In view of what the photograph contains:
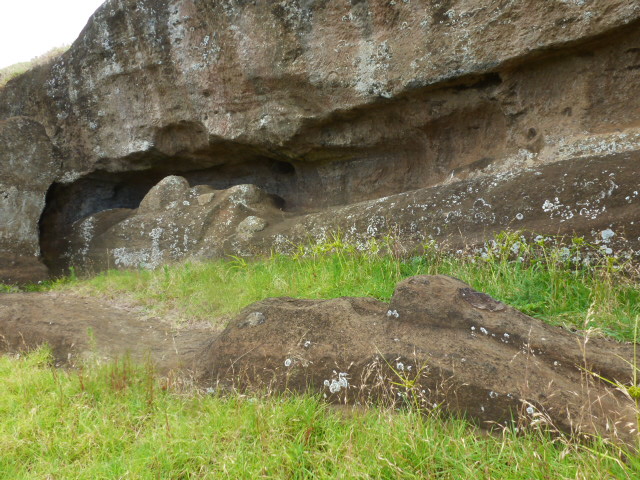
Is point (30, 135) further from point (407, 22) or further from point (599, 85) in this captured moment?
point (599, 85)

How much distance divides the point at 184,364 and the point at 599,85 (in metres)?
4.80

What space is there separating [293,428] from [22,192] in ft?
22.5

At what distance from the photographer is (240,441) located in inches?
84.8

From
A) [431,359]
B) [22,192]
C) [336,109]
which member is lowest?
[431,359]

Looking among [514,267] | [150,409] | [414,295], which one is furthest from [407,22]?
[150,409]

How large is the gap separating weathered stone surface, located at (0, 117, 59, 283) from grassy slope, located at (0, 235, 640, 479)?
418 cm

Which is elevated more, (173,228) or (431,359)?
(431,359)

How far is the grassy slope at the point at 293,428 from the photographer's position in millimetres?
1855

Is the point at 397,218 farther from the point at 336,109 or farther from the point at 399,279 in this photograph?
the point at 336,109

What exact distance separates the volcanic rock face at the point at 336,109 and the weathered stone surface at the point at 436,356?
1.89m

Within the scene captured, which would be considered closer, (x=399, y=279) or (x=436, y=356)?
(x=436, y=356)

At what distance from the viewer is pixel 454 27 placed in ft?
18.5

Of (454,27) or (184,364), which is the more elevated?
(454,27)

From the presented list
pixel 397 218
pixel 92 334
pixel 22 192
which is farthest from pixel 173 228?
pixel 92 334
